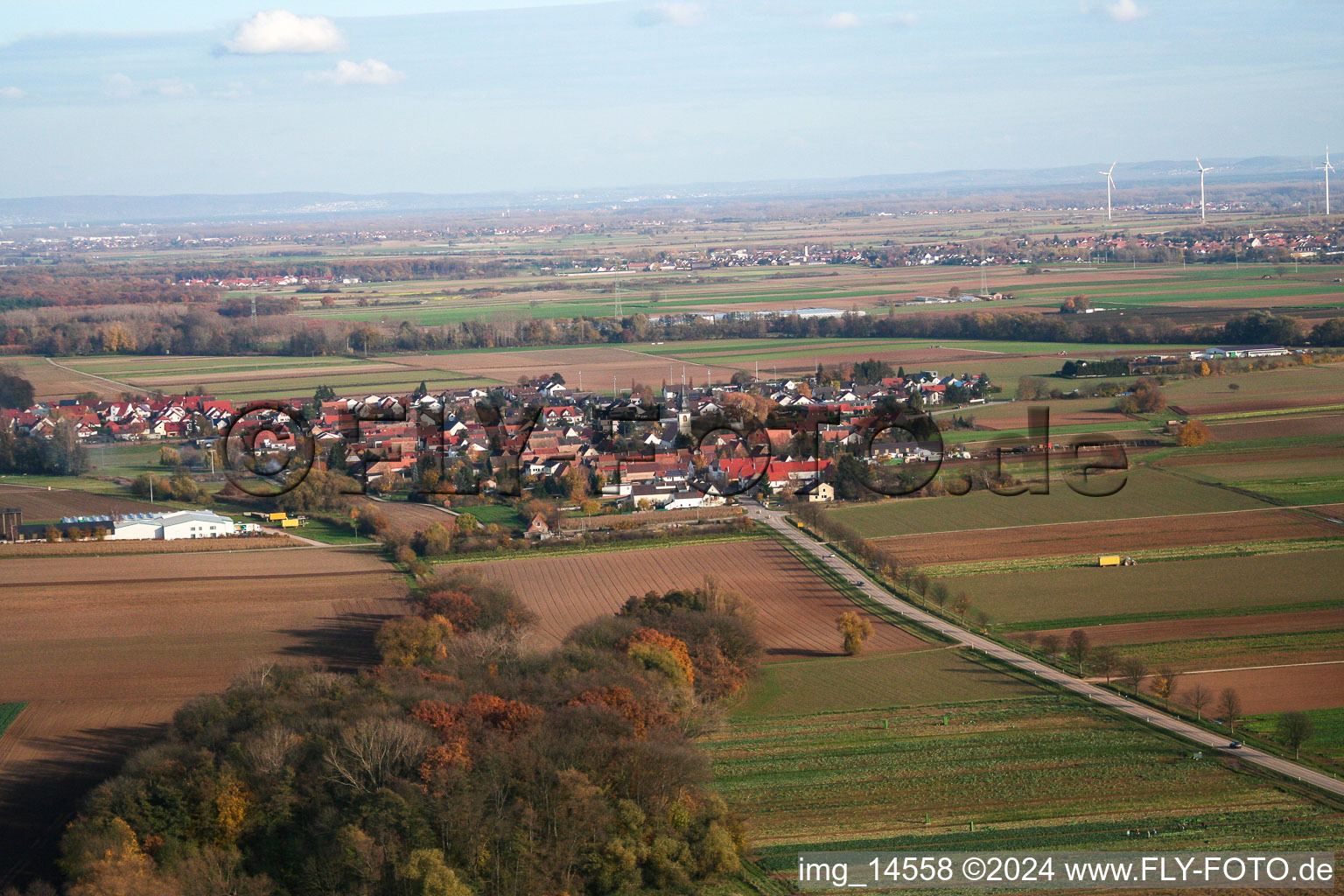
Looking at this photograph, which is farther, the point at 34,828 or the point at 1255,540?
the point at 1255,540

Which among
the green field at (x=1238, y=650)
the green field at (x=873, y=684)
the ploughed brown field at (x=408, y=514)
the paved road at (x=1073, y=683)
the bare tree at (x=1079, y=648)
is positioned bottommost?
the green field at (x=873, y=684)

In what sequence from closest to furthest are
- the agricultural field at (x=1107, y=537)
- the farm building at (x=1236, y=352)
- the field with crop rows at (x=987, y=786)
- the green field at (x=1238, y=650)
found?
the field with crop rows at (x=987, y=786)
the green field at (x=1238, y=650)
the agricultural field at (x=1107, y=537)
the farm building at (x=1236, y=352)

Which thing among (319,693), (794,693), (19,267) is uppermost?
(19,267)

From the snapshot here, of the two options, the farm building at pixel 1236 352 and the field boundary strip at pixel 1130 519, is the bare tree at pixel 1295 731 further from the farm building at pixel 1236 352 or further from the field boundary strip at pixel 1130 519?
the farm building at pixel 1236 352

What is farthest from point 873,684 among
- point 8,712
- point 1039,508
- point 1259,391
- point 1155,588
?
A: point 1259,391

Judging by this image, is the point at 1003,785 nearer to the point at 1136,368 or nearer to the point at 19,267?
the point at 1136,368

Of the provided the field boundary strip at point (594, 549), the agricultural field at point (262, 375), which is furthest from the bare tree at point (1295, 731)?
the agricultural field at point (262, 375)

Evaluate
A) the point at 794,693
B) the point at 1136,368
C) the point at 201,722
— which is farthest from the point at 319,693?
the point at 1136,368
